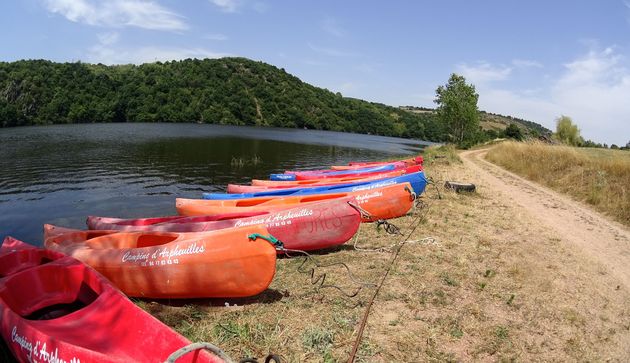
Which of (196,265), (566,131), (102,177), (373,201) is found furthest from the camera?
(566,131)

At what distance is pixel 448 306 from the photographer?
4.86 m

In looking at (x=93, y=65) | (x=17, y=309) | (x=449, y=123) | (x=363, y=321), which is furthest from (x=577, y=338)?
(x=93, y=65)

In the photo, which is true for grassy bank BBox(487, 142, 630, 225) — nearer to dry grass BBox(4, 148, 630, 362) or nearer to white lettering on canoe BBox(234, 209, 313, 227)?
dry grass BBox(4, 148, 630, 362)

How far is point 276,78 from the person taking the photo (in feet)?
398

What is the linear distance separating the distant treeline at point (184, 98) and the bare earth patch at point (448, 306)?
46474 mm

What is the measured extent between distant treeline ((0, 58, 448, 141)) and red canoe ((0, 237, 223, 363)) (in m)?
50.8

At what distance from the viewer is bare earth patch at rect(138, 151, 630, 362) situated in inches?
157

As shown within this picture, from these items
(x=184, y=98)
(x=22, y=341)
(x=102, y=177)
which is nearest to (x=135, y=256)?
(x=22, y=341)

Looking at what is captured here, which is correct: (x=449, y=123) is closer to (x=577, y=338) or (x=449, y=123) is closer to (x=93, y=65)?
(x=577, y=338)

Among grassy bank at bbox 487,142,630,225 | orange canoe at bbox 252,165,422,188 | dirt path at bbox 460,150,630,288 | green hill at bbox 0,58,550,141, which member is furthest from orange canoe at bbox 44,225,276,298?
green hill at bbox 0,58,550,141

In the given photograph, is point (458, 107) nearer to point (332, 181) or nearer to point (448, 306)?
point (332, 181)

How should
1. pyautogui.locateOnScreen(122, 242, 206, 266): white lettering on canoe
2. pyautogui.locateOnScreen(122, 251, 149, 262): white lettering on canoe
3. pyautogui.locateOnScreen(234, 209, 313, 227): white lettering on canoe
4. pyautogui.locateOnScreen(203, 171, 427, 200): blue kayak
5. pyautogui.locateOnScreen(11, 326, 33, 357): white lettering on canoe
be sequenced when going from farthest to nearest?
1. pyautogui.locateOnScreen(203, 171, 427, 200): blue kayak
2. pyautogui.locateOnScreen(234, 209, 313, 227): white lettering on canoe
3. pyautogui.locateOnScreen(122, 251, 149, 262): white lettering on canoe
4. pyautogui.locateOnScreen(122, 242, 206, 266): white lettering on canoe
5. pyautogui.locateOnScreen(11, 326, 33, 357): white lettering on canoe

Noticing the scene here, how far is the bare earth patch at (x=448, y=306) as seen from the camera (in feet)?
13.1

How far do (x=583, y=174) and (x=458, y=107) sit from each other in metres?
31.3
